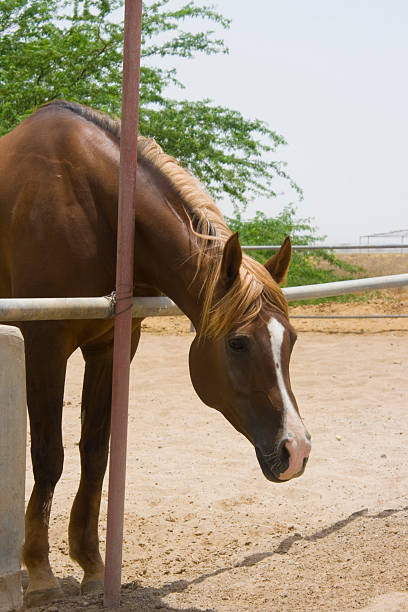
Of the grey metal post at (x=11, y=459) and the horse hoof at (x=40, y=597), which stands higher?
the grey metal post at (x=11, y=459)

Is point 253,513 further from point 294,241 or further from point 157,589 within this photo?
point 294,241

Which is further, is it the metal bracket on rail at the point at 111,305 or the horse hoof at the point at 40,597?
the horse hoof at the point at 40,597

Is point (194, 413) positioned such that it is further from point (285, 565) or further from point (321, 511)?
point (285, 565)

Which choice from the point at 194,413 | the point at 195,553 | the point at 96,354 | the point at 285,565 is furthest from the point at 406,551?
the point at 194,413

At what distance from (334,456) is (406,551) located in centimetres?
186

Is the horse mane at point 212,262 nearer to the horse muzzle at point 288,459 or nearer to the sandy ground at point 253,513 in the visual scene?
the horse muzzle at point 288,459

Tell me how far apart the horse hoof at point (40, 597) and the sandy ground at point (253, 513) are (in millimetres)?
64

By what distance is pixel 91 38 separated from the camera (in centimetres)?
1162

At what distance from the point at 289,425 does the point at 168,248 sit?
2.59 ft

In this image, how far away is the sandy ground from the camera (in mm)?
2533

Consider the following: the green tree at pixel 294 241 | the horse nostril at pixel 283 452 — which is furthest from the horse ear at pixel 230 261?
the green tree at pixel 294 241

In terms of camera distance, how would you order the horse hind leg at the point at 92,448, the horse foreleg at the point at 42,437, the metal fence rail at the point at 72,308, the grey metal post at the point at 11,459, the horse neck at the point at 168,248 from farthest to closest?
the horse hind leg at the point at 92,448, the horse foreleg at the point at 42,437, the horse neck at the point at 168,248, the metal fence rail at the point at 72,308, the grey metal post at the point at 11,459

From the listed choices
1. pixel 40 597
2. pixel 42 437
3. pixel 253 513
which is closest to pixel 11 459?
pixel 42 437

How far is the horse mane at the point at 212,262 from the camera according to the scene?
2.22 m
